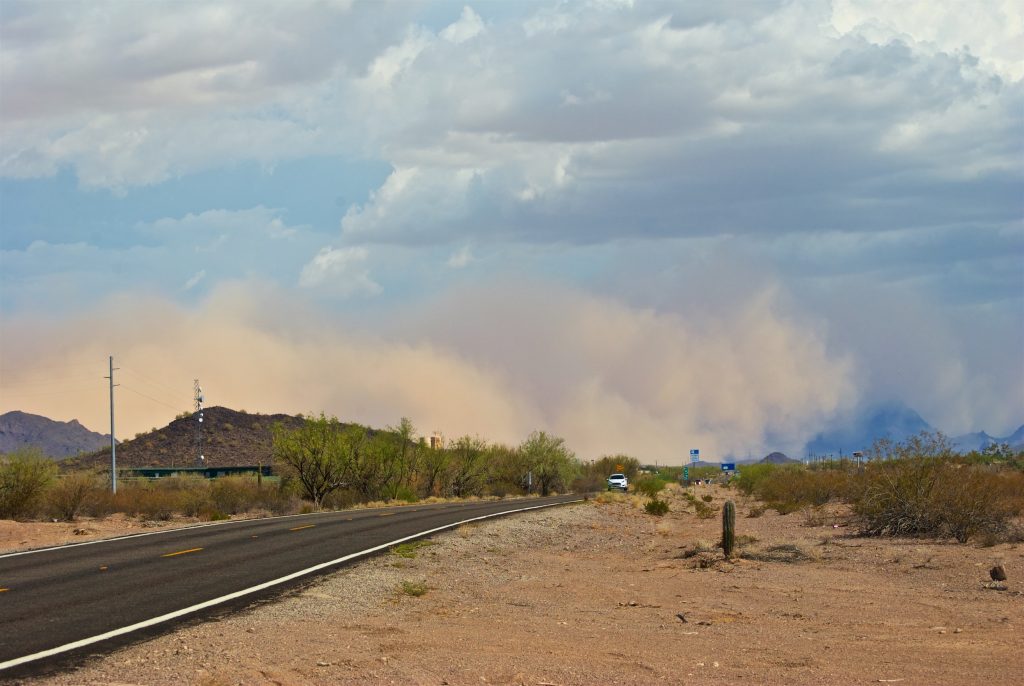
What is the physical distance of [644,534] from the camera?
3666cm

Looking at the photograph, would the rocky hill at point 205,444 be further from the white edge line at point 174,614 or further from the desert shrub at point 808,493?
the white edge line at point 174,614

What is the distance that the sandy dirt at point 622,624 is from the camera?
10977mm

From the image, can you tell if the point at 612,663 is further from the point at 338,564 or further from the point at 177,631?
the point at 338,564

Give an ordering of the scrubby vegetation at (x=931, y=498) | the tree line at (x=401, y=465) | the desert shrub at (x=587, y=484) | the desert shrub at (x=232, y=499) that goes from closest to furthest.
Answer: the scrubby vegetation at (x=931, y=498) < the desert shrub at (x=232, y=499) < the tree line at (x=401, y=465) < the desert shrub at (x=587, y=484)

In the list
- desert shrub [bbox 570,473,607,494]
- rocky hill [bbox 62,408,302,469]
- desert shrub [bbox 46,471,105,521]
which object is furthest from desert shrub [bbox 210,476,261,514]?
rocky hill [bbox 62,408,302,469]

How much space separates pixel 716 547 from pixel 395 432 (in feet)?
179

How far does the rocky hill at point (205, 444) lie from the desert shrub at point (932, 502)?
115 metres

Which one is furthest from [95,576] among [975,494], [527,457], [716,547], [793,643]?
[527,457]

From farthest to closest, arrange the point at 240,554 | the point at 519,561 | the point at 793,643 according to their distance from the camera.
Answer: the point at 519,561 < the point at 240,554 < the point at 793,643

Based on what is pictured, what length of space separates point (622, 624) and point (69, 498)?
3404 centimetres

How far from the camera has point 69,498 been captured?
43281 mm

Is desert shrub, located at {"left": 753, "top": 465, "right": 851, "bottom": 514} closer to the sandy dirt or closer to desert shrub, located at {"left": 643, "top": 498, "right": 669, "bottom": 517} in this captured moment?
desert shrub, located at {"left": 643, "top": 498, "right": 669, "bottom": 517}

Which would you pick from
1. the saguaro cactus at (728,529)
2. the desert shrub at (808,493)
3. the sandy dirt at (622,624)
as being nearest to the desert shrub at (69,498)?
the sandy dirt at (622,624)

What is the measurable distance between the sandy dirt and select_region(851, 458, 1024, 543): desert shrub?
4.05ft
